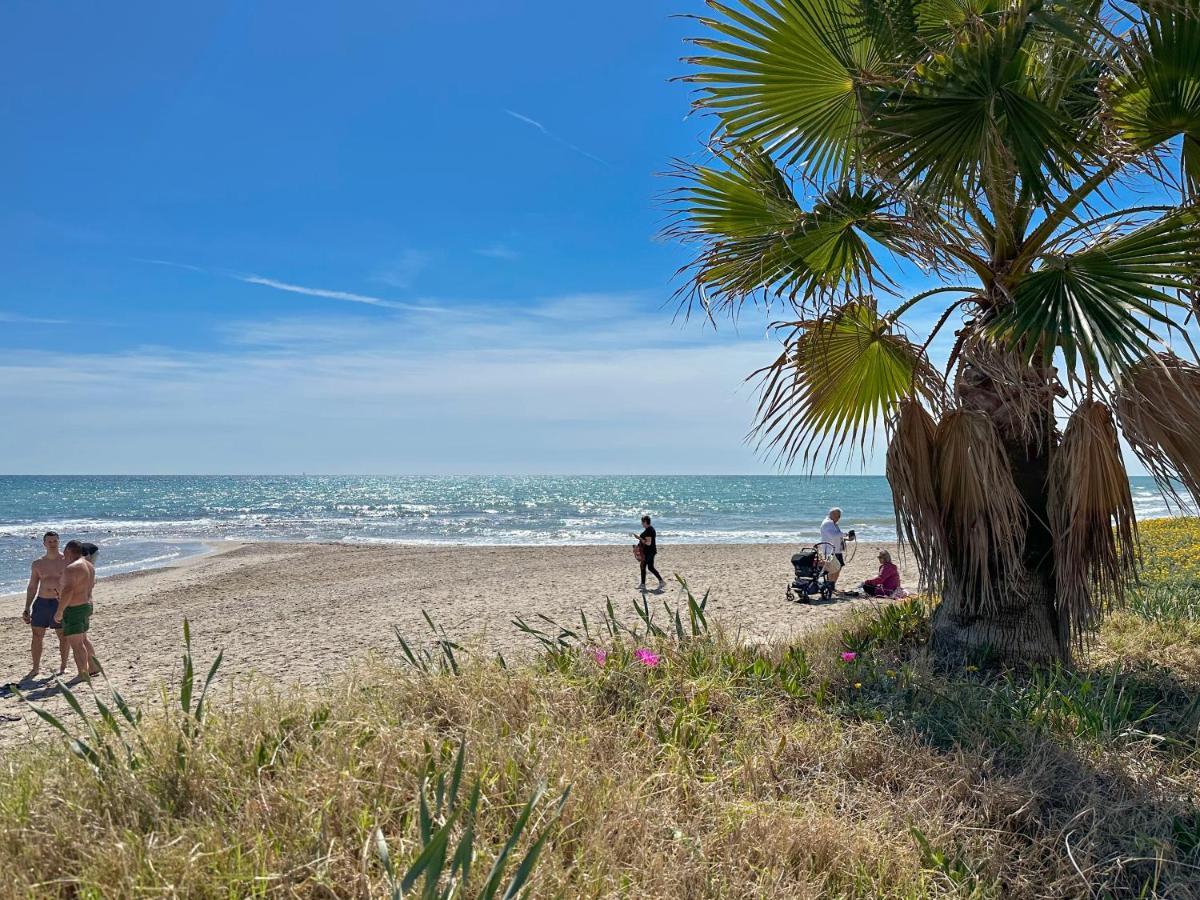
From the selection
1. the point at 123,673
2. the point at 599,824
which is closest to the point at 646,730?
the point at 599,824

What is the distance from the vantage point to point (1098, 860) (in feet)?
9.10

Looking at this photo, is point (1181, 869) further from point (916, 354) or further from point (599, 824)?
point (916, 354)

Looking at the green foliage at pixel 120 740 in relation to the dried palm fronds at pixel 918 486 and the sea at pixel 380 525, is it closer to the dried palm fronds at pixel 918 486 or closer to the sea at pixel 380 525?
the dried palm fronds at pixel 918 486

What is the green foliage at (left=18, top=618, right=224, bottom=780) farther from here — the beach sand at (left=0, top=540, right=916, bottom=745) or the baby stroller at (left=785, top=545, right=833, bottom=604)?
the baby stroller at (left=785, top=545, right=833, bottom=604)

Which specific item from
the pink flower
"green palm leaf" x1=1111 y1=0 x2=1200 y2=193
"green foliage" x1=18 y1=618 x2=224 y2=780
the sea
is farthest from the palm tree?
the sea

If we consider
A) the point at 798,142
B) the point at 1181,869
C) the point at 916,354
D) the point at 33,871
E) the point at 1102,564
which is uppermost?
the point at 798,142

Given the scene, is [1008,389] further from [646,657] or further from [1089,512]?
[646,657]

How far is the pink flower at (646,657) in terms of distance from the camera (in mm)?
4062

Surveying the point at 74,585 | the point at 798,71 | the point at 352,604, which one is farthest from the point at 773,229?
the point at 352,604

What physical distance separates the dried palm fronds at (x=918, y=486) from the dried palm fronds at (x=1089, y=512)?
711 millimetres

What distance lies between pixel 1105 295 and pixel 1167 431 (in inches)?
35.8

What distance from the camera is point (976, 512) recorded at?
483 centimetres

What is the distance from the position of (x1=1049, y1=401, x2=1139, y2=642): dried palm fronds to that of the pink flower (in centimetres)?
279

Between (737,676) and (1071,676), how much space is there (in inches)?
90.9
